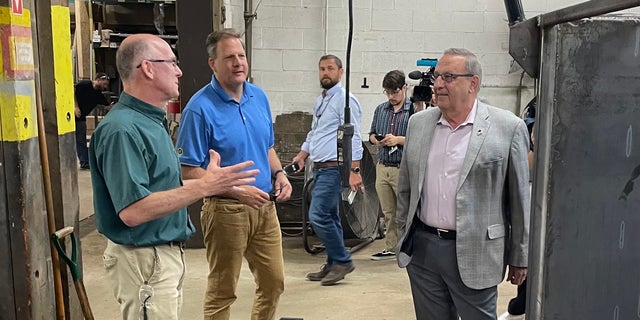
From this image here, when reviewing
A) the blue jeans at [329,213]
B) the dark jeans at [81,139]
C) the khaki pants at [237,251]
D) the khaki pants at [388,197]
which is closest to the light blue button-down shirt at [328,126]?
the blue jeans at [329,213]

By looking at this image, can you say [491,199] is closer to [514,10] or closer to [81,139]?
[514,10]

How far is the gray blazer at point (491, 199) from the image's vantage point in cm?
190

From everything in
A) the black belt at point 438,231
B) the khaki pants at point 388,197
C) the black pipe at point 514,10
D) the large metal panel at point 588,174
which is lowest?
the khaki pants at point 388,197

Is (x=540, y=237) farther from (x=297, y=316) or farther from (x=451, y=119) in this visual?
(x=297, y=316)

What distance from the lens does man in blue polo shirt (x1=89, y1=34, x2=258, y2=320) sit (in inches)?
66.8

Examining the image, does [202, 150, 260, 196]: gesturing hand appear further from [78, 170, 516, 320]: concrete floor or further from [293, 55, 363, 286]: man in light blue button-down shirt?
[293, 55, 363, 286]: man in light blue button-down shirt

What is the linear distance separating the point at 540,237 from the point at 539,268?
0.17 ft

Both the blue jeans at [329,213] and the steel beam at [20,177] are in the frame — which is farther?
the blue jeans at [329,213]

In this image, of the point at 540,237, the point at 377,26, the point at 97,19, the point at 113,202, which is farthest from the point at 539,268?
the point at 97,19

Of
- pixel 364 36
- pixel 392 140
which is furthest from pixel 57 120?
pixel 364 36

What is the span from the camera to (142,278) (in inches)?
71.9

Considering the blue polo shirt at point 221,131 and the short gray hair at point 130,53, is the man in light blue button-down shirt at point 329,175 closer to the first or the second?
the blue polo shirt at point 221,131

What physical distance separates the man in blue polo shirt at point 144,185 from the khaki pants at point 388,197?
2.59 m

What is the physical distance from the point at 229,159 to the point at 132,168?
72 centimetres
